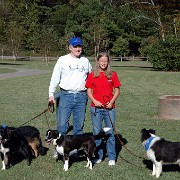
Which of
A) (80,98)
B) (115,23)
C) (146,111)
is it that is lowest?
(146,111)

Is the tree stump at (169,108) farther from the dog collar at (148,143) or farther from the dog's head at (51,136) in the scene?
the dog's head at (51,136)

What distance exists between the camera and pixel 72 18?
76688mm

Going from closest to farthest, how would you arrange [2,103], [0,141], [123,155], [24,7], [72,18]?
[0,141], [123,155], [2,103], [72,18], [24,7]

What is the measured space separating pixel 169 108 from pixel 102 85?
564 cm

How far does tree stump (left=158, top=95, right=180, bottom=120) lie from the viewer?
11.7 meters

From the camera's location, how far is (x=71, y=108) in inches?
281

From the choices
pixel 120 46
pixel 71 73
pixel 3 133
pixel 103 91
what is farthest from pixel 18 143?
pixel 120 46

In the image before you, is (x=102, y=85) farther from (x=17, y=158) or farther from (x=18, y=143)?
(x=17, y=158)

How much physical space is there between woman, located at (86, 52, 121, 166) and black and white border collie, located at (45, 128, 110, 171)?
0.23 metres

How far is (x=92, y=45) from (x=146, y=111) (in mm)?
58179

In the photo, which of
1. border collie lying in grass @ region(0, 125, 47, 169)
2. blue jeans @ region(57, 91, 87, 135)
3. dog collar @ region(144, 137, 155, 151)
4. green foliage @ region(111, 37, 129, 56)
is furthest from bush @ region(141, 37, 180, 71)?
green foliage @ region(111, 37, 129, 56)

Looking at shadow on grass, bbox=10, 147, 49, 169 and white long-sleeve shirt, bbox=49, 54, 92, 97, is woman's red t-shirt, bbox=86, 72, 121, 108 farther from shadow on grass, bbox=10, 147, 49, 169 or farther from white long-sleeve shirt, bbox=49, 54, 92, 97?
shadow on grass, bbox=10, 147, 49, 169

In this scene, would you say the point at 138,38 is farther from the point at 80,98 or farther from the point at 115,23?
the point at 80,98

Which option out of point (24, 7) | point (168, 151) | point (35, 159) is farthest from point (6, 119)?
point (24, 7)
